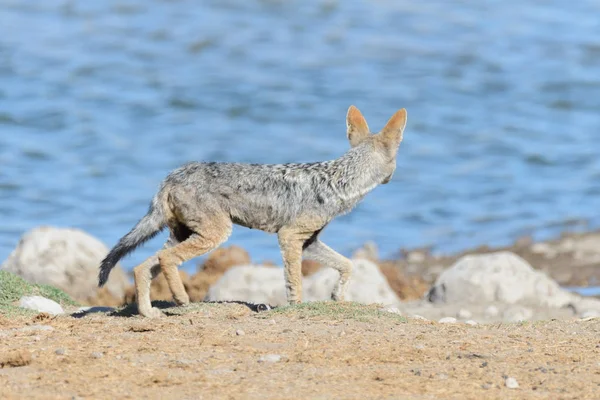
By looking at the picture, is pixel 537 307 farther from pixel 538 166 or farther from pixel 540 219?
pixel 538 166

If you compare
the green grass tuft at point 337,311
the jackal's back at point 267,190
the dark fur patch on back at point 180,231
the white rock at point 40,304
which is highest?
the jackal's back at point 267,190

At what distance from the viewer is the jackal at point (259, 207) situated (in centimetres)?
1082

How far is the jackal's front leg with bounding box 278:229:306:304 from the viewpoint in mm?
11109

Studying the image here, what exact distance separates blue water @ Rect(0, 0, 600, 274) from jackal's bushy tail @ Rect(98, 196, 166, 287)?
8684mm

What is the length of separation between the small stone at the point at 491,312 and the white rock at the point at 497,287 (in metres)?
0.19

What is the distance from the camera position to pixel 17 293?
1134 cm

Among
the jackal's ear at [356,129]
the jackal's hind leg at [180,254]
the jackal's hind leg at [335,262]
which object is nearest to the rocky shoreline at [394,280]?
the jackal's hind leg at [335,262]

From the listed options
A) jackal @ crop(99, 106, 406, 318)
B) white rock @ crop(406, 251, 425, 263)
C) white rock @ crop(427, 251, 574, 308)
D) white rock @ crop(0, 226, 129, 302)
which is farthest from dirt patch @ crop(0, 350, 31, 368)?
white rock @ crop(406, 251, 425, 263)

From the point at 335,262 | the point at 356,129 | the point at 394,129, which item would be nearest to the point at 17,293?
the point at 335,262

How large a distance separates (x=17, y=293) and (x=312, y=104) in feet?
66.6

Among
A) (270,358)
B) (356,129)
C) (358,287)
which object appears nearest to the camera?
(270,358)

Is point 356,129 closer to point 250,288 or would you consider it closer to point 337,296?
point 337,296

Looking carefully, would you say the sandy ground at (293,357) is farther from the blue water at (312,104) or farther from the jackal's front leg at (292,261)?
the blue water at (312,104)

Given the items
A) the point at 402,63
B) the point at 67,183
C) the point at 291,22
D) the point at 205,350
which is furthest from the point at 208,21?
the point at 205,350
